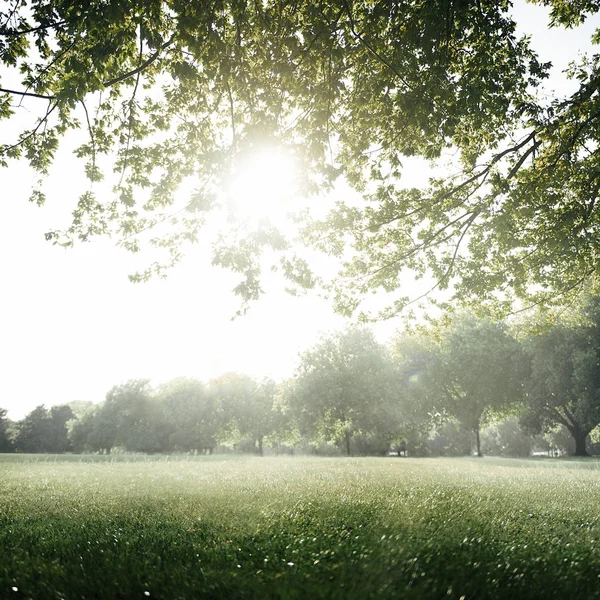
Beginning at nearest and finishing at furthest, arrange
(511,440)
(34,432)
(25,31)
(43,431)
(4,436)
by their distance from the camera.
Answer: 1. (25,31)
2. (4,436)
3. (34,432)
4. (43,431)
5. (511,440)

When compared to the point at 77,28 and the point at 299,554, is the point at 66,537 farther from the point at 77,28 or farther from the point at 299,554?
the point at 77,28

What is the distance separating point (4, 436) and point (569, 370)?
86.5 metres

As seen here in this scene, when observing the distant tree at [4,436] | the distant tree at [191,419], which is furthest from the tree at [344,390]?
the distant tree at [4,436]

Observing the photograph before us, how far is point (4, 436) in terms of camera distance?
70.1 metres

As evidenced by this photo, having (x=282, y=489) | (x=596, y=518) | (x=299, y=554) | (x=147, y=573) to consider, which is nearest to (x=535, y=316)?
(x=596, y=518)

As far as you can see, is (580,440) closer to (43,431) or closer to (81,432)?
(81,432)

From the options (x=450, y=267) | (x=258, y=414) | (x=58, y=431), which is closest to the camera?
(x=450, y=267)

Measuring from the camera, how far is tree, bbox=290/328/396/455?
1916 inches

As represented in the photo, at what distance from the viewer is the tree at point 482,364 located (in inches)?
1794

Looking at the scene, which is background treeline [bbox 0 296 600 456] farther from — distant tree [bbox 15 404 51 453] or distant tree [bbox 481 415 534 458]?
distant tree [bbox 481 415 534 458]

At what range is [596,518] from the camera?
23.4 ft

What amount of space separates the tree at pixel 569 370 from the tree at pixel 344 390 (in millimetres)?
16483

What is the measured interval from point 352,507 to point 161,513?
328cm

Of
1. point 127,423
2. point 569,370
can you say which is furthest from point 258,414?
point 569,370
